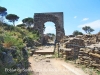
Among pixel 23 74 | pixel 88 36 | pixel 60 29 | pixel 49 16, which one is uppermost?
pixel 49 16

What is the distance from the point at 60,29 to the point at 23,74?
62.0 feet

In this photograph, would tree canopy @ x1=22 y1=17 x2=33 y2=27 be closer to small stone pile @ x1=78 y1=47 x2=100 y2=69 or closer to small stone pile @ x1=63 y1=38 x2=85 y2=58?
small stone pile @ x1=63 y1=38 x2=85 y2=58

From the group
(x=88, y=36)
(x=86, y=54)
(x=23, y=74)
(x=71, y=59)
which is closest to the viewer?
(x=23, y=74)

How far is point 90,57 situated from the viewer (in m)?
7.33

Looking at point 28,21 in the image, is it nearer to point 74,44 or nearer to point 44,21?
point 44,21

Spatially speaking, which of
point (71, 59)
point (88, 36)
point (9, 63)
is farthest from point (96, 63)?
point (88, 36)

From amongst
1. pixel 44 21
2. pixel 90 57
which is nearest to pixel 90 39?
pixel 90 57

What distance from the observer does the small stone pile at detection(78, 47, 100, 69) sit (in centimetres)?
691

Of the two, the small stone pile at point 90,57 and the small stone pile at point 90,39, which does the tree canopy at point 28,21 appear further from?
the small stone pile at point 90,57

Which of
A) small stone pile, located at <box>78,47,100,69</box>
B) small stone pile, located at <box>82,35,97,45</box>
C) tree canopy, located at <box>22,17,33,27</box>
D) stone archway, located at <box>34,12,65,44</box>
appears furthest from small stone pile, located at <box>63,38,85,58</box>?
tree canopy, located at <box>22,17,33,27</box>

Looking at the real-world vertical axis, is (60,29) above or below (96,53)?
above

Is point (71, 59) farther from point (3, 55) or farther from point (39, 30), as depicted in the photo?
point (39, 30)

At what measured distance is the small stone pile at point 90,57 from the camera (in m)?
6.91

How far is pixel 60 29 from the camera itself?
2384 centimetres
